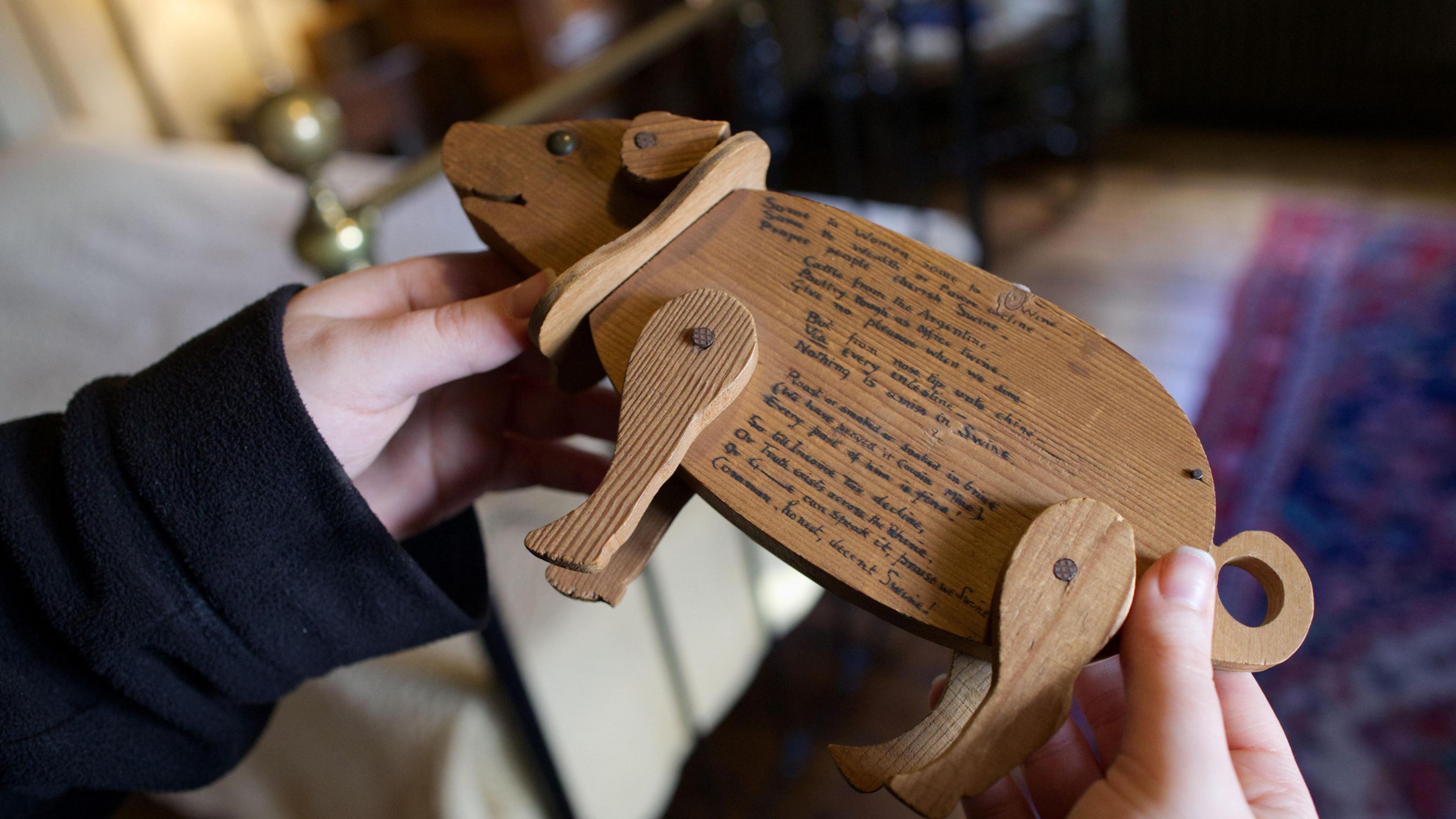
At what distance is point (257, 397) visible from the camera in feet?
1.64

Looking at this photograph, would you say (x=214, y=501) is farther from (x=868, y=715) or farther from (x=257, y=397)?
(x=868, y=715)

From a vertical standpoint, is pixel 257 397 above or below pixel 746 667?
above

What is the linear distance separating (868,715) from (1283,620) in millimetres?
896

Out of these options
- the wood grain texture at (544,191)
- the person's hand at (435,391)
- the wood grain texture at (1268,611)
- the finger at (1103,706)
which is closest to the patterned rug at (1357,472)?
the finger at (1103,706)

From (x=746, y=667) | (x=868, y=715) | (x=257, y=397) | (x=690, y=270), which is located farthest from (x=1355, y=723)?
(x=257, y=397)

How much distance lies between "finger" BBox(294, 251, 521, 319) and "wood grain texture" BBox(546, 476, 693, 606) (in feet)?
0.62

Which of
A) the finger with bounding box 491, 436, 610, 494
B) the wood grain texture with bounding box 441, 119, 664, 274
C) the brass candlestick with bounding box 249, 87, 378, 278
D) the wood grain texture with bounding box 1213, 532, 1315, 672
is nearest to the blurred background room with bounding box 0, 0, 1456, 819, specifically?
the brass candlestick with bounding box 249, 87, 378, 278

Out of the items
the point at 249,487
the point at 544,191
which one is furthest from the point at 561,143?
the point at 249,487

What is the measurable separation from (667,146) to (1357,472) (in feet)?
5.18

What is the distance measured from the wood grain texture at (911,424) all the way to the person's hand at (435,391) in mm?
109

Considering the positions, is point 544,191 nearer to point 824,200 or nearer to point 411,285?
point 411,285

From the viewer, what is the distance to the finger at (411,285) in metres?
0.58

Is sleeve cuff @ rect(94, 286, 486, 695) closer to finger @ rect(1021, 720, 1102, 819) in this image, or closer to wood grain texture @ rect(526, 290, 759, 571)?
wood grain texture @ rect(526, 290, 759, 571)

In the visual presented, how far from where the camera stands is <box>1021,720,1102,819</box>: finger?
1.61ft
